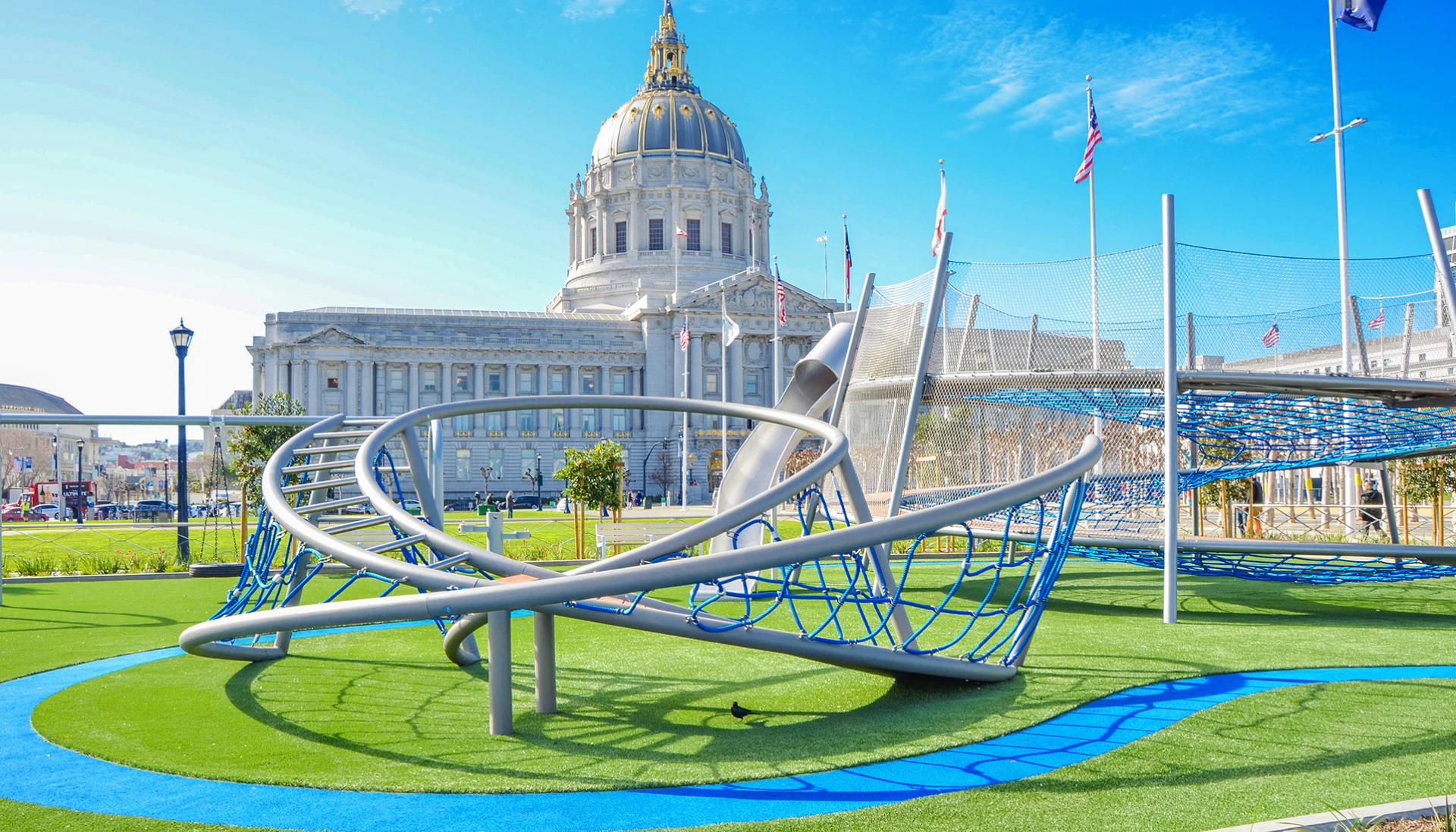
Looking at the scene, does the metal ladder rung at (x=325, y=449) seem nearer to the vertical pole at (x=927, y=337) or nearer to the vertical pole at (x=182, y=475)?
the vertical pole at (x=927, y=337)

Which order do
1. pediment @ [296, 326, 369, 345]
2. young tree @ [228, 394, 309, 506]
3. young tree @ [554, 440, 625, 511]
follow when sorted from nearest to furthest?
young tree @ [554, 440, 625, 511], young tree @ [228, 394, 309, 506], pediment @ [296, 326, 369, 345]

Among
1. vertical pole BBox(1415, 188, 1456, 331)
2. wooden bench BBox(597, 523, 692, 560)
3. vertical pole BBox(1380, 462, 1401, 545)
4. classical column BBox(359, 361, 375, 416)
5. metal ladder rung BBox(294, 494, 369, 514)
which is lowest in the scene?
wooden bench BBox(597, 523, 692, 560)

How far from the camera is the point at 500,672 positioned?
26.5 ft

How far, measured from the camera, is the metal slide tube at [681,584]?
6.72 m

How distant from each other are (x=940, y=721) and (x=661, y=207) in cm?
9280

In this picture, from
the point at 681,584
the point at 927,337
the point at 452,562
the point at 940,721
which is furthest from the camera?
the point at 927,337

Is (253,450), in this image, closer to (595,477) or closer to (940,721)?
(595,477)

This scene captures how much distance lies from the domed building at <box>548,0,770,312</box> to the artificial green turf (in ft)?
276

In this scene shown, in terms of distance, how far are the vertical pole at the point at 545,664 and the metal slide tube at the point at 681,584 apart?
100cm

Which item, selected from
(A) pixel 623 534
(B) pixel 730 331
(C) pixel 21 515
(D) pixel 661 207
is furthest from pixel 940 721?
(D) pixel 661 207

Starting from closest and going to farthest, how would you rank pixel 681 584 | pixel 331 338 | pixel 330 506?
1. pixel 681 584
2. pixel 330 506
3. pixel 331 338

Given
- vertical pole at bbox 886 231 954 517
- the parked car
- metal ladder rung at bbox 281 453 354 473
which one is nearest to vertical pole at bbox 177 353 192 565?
metal ladder rung at bbox 281 453 354 473

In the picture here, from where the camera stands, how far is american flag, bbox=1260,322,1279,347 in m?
14.5

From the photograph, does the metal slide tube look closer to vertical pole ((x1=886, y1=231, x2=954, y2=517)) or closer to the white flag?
vertical pole ((x1=886, y1=231, x2=954, y2=517))
